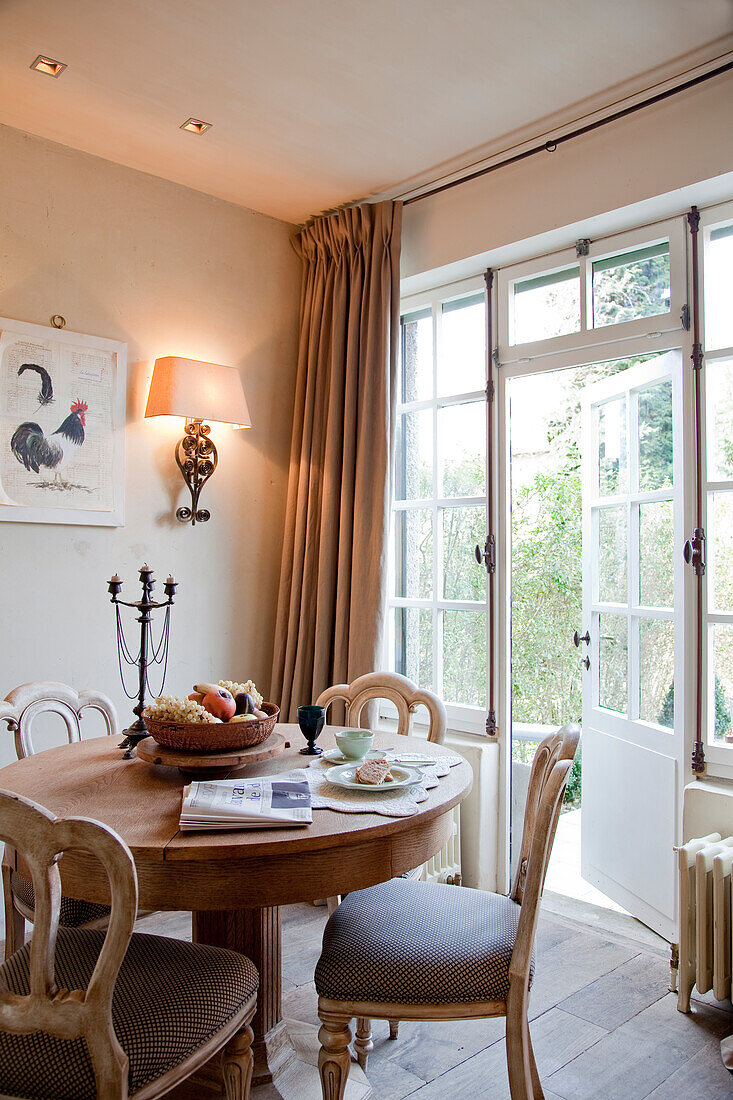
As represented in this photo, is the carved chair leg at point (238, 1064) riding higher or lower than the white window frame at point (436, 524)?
lower

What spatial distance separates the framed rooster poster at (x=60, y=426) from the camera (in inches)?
109

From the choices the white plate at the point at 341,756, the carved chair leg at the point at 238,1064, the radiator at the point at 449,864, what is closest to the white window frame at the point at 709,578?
the radiator at the point at 449,864

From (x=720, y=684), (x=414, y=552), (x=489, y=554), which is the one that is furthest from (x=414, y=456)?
(x=720, y=684)

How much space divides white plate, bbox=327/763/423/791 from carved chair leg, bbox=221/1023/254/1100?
49cm

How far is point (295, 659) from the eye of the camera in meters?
3.41

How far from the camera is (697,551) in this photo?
2.60 m

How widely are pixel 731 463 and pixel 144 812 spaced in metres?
2.01

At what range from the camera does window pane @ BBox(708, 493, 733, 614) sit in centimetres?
255

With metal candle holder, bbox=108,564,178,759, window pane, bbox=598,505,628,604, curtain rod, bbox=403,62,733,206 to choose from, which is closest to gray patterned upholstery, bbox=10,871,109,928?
metal candle holder, bbox=108,564,178,759

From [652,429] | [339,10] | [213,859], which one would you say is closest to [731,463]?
[652,429]

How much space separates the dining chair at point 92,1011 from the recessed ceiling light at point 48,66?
2.24 m

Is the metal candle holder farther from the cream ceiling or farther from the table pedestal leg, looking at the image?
the cream ceiling

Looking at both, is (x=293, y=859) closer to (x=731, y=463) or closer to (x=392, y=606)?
(x=731, y=463)

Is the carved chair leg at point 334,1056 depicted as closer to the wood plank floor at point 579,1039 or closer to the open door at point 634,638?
the wood plank floor at point 579,1039
